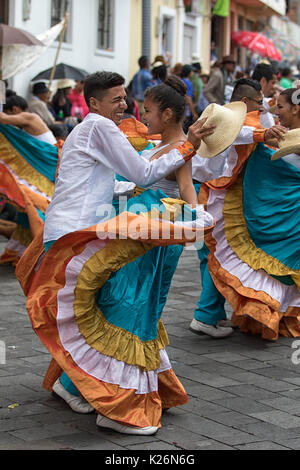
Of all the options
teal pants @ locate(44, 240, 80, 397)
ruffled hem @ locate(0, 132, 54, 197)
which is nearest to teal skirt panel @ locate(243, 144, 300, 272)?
teal pants @ locate(44, 240, 80, 397)

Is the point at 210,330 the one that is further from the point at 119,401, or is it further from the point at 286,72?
the point at 286,72

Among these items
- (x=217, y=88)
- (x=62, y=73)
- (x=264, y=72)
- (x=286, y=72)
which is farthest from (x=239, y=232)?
(x=286, y=72)

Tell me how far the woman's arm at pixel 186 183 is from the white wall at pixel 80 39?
11.5 meters

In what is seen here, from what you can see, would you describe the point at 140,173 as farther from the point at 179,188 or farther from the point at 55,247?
the point at 55,247

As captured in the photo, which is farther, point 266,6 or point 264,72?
point 266,6

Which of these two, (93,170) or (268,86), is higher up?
(268,86)

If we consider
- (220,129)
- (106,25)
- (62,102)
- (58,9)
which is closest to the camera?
(220,129)

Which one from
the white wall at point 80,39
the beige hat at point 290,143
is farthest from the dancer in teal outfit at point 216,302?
the white wall at point 80,39

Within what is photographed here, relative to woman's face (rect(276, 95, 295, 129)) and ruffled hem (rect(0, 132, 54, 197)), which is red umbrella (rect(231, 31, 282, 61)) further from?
woman's face (rect(276, 95, 295, 129))

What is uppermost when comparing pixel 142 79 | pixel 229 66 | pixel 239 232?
pixel 229 66

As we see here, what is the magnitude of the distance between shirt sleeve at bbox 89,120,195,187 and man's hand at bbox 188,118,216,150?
3 centimetres

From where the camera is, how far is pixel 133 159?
13.8 feet

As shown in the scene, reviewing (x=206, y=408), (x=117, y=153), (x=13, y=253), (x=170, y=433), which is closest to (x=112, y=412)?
(x=170, y=433)

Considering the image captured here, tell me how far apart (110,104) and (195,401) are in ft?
5.34
